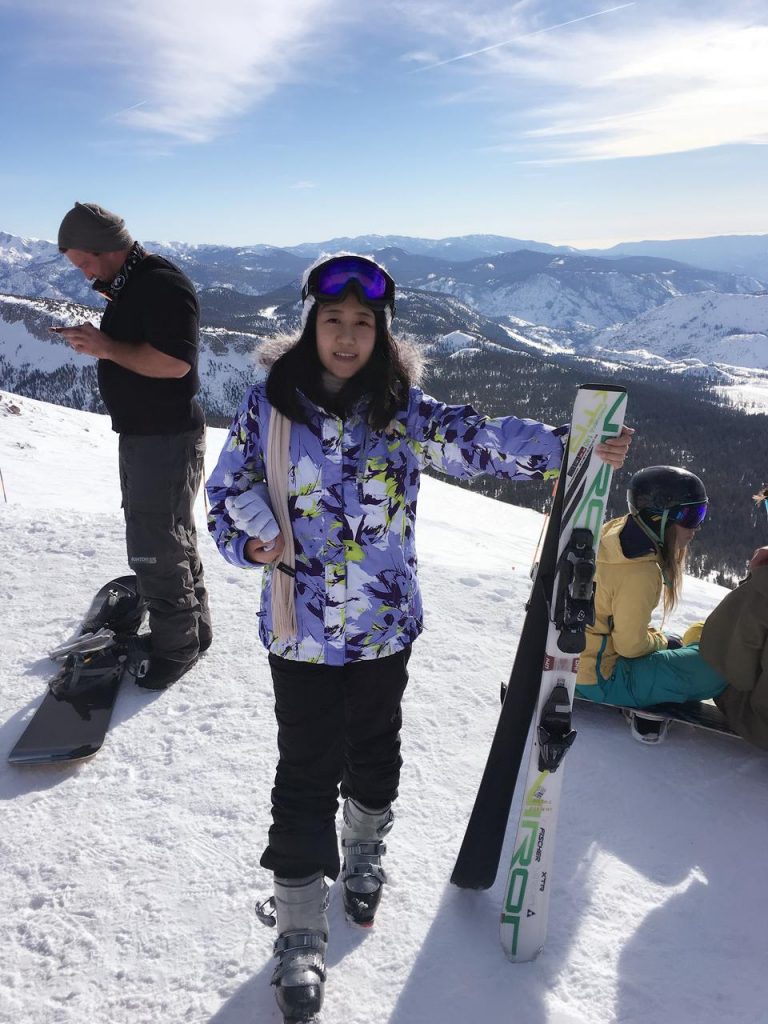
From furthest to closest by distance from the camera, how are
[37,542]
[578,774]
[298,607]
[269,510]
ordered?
[37,542]
[578,774]
[298,607]
[269,510]

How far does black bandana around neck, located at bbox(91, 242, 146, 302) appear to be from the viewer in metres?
3.30

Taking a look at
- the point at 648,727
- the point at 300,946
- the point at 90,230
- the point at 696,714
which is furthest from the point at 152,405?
the point at 696,714

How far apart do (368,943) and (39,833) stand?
1.59 meters

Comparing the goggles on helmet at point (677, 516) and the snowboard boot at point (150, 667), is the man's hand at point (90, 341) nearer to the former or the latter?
the snowboard boot at point (150, 667)

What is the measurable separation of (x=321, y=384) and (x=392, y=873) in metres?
2.17

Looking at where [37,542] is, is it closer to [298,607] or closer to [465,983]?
[298,607]

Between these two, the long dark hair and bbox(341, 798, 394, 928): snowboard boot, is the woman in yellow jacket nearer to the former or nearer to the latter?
bbox(341, 798, 394, 928): snowboard boot

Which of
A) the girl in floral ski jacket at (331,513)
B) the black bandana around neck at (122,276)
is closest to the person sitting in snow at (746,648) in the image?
the girl in floral ski jacket at (331,513)

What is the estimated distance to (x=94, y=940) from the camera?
2354 millimetres

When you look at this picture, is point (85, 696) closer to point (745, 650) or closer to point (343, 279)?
point (343, 279)

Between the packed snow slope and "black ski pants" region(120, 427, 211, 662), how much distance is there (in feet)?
1.47

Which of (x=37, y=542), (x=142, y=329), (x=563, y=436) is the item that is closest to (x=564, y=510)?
(x=563, y=436)

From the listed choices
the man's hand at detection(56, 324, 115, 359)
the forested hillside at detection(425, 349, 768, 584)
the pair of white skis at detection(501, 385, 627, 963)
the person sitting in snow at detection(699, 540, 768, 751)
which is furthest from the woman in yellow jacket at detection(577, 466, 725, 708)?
the forested hillside at detection(425, 349, 768, 584)

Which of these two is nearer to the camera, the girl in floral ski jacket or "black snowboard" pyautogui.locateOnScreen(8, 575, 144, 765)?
the girl in floral ski jacket
